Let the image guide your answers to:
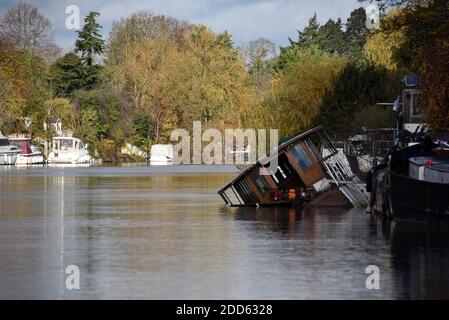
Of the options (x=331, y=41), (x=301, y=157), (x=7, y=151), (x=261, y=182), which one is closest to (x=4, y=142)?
(x=7, y=151)

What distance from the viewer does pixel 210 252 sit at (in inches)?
1380

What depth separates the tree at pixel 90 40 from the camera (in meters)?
157

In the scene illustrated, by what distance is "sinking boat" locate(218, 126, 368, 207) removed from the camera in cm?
5259

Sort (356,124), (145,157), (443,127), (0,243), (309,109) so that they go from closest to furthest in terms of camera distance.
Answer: (0,243) → (443,127) → (356,124) → (309,109) → (145,157)

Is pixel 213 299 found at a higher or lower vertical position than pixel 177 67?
lower

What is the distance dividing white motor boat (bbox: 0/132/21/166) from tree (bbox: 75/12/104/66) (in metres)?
22.5

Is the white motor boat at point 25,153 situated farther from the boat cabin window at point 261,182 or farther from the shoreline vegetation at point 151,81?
the boat cabin window at point 261,182

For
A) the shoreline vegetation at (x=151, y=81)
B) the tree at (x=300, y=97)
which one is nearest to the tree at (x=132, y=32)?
the shoreline vegetation at (x=151, y=81)

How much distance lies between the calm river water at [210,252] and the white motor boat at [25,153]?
79.7 metres
